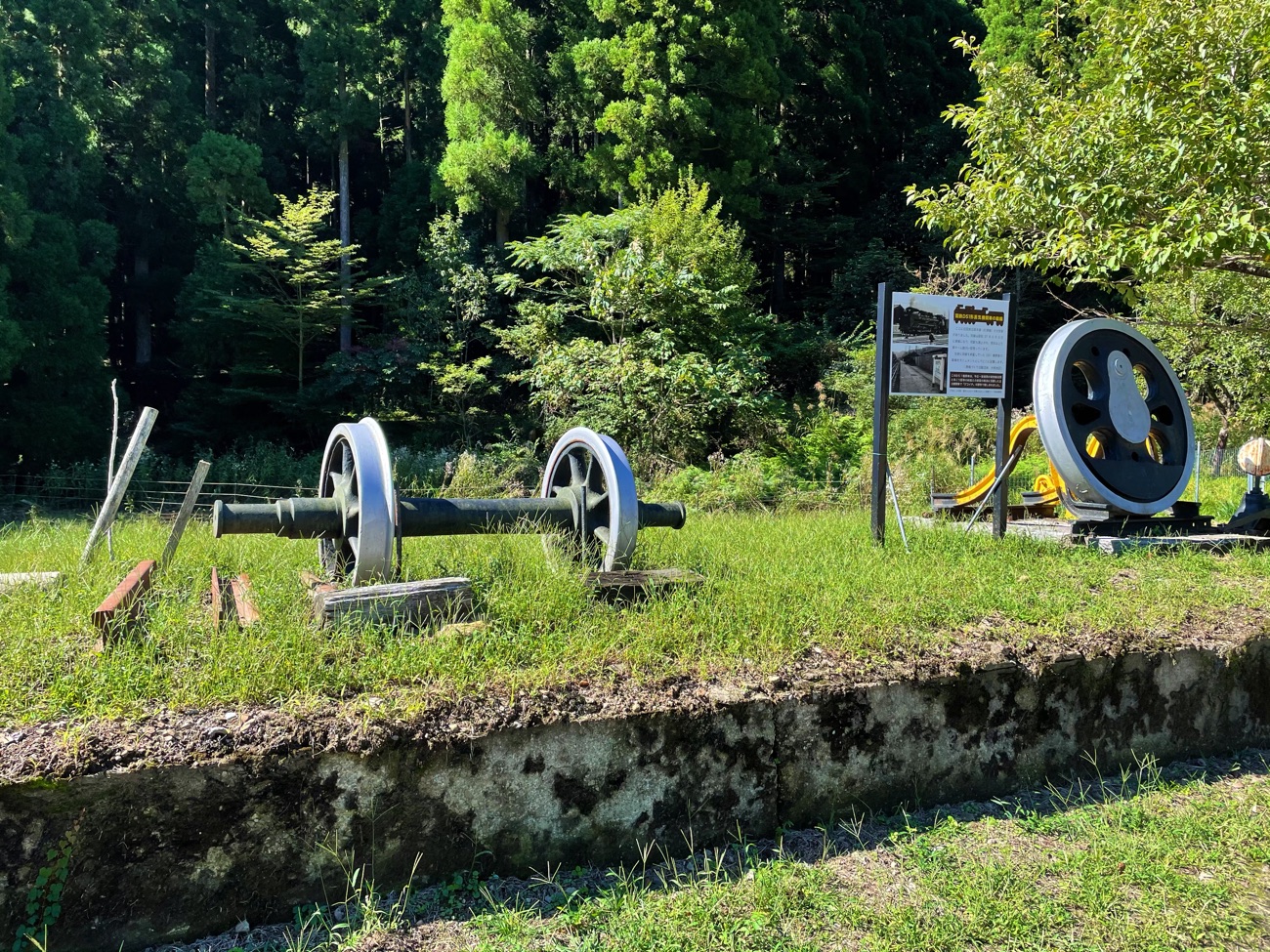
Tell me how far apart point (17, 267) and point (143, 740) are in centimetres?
1751

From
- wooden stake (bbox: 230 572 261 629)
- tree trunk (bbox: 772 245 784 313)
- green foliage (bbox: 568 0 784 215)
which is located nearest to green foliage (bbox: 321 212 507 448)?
green foliage (bbox: 568 0 784 215)

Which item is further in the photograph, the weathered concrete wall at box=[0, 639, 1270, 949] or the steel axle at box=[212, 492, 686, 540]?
the steel axle at box=[212, 492, 686, 540]

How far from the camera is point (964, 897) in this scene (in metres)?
3.03

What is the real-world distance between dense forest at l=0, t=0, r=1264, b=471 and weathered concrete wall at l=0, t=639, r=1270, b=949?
961 cm

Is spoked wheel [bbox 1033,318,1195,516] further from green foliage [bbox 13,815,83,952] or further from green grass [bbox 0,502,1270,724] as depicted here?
green foliage [bbox 13,815,83,952]

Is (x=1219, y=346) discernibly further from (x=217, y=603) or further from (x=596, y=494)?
(x=217, y=603)

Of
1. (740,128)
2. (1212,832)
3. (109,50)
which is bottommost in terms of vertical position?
(1212,832)

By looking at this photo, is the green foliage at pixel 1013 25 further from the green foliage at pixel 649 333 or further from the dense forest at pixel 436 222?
the green foliage at pixel 649 333

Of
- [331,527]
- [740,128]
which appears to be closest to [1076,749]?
[331,527]

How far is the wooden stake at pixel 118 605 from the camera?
3471mm

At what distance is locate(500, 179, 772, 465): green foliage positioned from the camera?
13.8 meters

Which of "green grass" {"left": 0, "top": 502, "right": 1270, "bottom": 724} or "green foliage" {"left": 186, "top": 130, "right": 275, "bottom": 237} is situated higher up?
"green foliage" {"left": 186, "top": 130, "right": 275, "bottom": 237}

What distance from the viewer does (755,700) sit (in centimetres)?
347

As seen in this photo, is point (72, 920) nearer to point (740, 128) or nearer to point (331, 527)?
point (331, 527)
